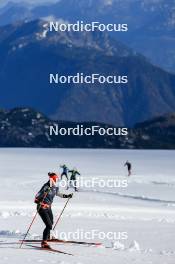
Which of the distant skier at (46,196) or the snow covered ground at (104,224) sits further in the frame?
the distant skier at (46,196)

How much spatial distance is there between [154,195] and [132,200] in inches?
216

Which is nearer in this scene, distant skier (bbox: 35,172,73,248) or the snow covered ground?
the snow covered ground

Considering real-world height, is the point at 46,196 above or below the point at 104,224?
above

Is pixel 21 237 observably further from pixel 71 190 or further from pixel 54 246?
pixel 71 190

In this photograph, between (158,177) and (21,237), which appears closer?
(21,237)

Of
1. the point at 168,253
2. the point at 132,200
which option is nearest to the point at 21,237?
the point at 168,253

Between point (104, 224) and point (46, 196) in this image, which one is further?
point (104, 224)

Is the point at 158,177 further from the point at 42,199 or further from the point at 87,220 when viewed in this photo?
the point at 42,199

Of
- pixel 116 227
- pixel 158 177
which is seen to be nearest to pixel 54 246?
pixel 116 227

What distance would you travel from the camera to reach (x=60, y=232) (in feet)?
80.7

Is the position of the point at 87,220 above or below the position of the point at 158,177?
below

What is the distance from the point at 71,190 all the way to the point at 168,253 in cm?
2854

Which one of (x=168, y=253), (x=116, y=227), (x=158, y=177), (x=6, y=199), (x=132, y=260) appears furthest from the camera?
(x=158, y=177)

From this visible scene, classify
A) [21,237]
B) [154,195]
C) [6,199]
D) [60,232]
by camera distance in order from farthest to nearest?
[154,195], [6,199], [60,232], [21,237]
